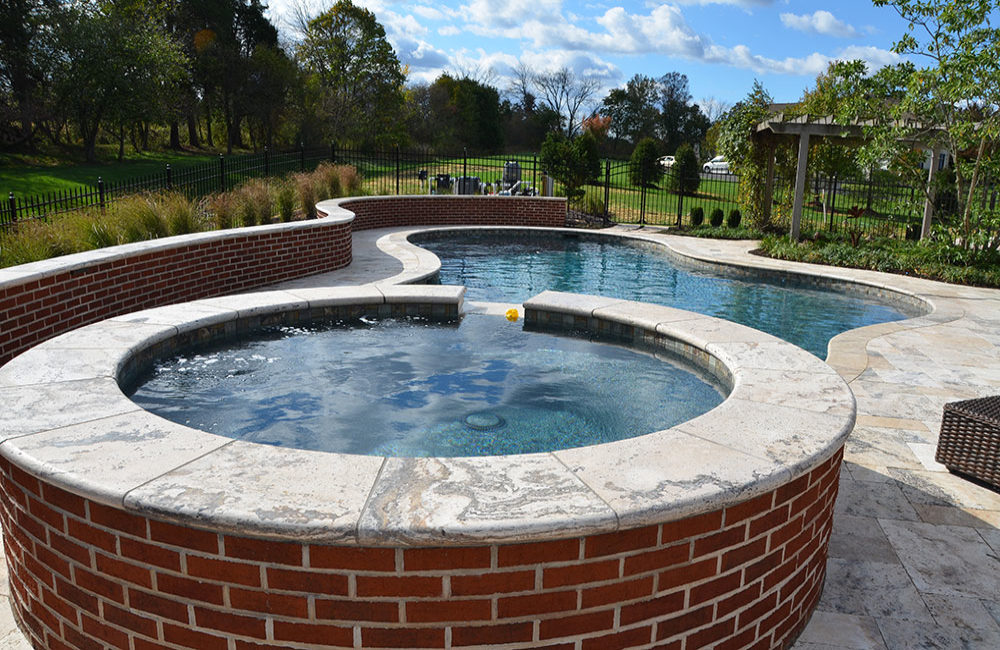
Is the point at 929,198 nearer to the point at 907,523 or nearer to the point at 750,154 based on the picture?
the point at 750,154

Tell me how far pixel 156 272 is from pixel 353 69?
33.6m

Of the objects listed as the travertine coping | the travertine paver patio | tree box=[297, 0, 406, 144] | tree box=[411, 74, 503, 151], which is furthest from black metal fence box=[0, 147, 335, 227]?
tree box=[411, 74, 503, 151]

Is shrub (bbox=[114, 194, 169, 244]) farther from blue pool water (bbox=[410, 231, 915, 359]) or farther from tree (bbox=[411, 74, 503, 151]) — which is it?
tree (bbox=[411, 74, 503, 151])

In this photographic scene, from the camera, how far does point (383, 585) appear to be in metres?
2.26

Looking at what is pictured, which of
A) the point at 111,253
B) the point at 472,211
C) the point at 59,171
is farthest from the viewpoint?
the point at 59,171

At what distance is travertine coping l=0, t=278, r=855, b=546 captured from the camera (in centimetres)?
226

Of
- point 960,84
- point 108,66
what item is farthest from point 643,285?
point 108,66

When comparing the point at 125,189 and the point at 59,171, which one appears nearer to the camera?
the point at 125,189

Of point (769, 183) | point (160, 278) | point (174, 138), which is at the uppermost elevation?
point (174, 138)

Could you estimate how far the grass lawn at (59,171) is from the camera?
22.2 m

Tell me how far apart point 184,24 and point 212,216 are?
34.3m

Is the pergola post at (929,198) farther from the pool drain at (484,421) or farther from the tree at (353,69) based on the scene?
the tree at (353,69)

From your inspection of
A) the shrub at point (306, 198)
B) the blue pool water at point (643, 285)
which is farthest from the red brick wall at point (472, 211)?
the shrub at point (306, 198)

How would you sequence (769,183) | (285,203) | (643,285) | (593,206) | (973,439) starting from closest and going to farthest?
1. (973,439)
2. (643,285)
3. (285,203)
4. (769,183)
5. (593,206)
